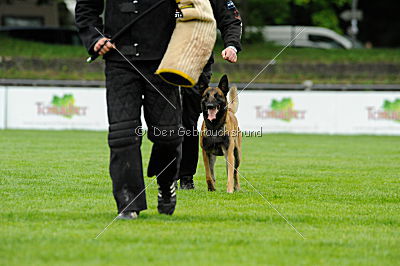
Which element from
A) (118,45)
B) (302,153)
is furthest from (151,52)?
(302,153)

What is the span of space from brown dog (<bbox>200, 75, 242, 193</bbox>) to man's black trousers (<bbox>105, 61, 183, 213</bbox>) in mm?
2152

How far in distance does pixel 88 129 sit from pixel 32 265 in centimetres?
1824

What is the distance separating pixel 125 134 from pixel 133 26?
0.85 metres

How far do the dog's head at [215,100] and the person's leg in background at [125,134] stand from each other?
231 centimetres

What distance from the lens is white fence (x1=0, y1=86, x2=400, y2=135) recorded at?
22.7 m

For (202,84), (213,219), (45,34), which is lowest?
(213,219)

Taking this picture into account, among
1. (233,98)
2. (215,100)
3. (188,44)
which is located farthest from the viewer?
(233,98)

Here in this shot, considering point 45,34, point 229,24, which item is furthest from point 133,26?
point 45,34

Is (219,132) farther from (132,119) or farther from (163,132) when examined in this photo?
(132,119)

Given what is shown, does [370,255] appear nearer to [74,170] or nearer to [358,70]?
[74,170]

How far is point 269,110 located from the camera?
22.8 metres

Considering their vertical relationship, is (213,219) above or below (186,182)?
below

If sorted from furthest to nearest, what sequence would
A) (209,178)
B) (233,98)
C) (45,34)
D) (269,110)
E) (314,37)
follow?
(314,37) → (45,34) → (269,110) → (233,98) → (209,178)

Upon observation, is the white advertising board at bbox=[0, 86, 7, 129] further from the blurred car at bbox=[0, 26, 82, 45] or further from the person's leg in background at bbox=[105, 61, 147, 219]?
the person's leg in background at bbox=[105, 61, 147, 219]
